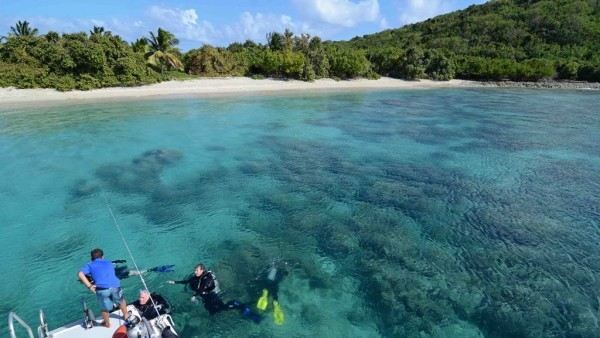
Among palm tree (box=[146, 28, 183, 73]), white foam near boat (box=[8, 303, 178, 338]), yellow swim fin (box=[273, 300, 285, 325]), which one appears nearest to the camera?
white foam near boat (box=[8, 303, 178, 338])

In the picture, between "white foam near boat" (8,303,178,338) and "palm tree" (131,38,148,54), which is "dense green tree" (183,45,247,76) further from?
"white foam near boat" (8,303,178,338)

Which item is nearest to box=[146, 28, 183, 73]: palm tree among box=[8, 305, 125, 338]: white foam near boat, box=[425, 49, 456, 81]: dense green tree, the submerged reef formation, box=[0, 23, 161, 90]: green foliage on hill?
box=[0, 23, 161, 90]: green foliage on hill

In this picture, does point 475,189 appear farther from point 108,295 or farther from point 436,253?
point 108,295

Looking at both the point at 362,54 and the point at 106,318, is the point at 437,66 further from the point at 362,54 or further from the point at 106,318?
the point at 106,318

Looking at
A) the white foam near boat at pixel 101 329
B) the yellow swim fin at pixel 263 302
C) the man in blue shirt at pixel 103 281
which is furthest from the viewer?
the yellow swim fin at pixel 263 302

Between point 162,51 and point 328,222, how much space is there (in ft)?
202

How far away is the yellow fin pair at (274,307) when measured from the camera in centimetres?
1125

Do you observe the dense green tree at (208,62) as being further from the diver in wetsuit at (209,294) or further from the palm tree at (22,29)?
the diver in wetsuit at (209,294)

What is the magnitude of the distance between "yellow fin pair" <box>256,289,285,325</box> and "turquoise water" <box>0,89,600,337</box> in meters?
0.26

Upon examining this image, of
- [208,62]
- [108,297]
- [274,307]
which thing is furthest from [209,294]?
[208,62]

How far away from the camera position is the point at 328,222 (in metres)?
17.5

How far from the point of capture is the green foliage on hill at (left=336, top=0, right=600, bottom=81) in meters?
92.6

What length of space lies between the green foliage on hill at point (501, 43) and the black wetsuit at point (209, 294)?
8642cm

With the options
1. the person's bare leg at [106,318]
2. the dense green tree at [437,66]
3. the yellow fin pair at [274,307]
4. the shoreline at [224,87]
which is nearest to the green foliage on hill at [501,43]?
the dense green tree at [437,66]
